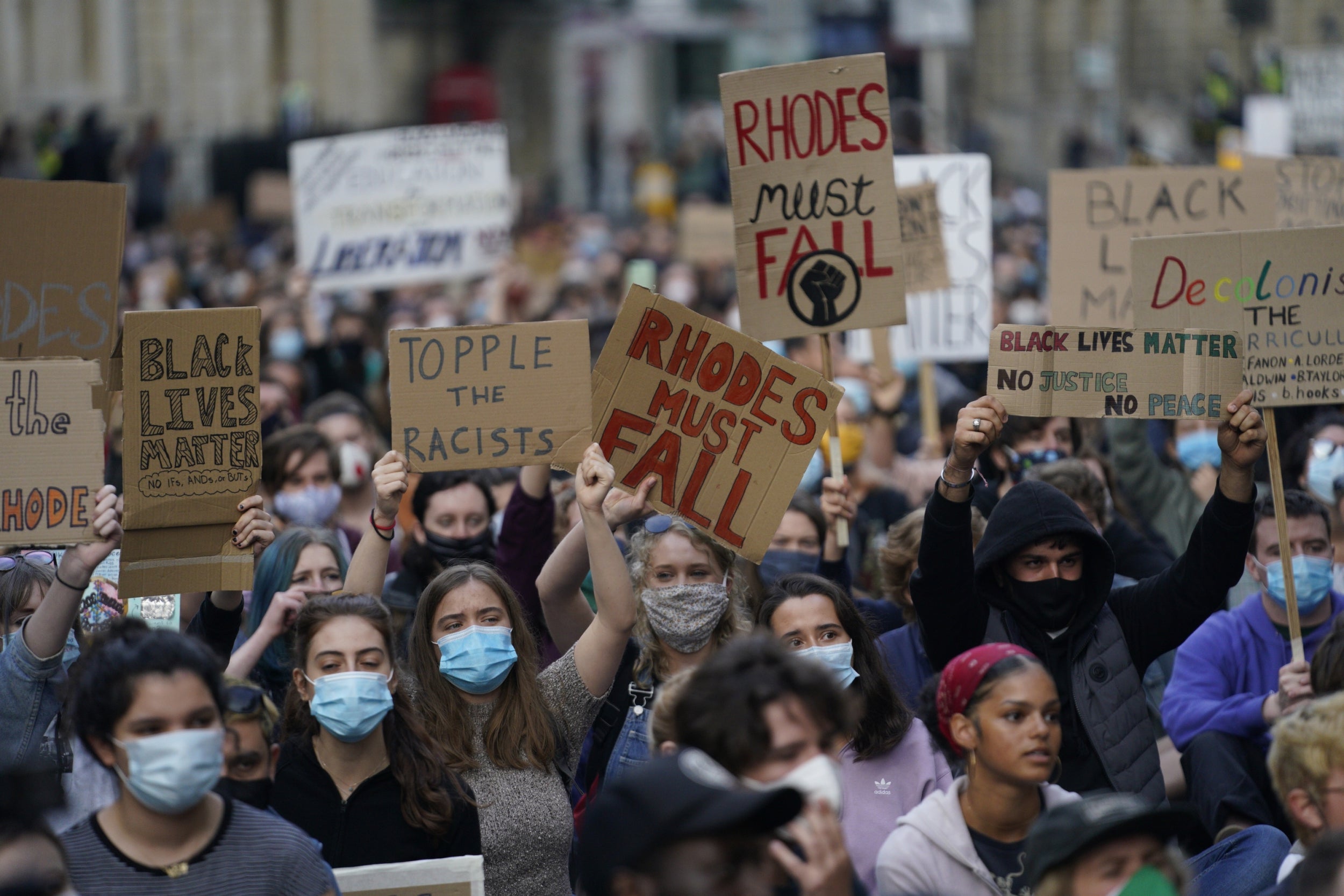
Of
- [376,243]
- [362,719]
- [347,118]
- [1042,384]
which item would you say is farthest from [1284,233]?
[347,118]

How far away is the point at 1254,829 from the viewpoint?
4.54m

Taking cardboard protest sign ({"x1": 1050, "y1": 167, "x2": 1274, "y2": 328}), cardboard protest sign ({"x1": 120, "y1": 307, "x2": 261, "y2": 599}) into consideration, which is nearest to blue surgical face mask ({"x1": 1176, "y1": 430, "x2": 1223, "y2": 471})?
cardboard protest sign ({"x1": 1050, "y1": 167, "x2": 1274, "y2": 328})

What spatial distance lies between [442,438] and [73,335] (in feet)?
3.75

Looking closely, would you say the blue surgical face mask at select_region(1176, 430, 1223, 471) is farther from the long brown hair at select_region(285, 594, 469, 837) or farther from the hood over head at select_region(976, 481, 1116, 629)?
the long brown hair at select_region(285, 594, 469, 837)

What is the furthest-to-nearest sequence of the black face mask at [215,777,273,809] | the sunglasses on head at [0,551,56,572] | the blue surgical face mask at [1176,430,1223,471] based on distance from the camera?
the blue surgical face mask at [1176,430,1223,471] < the sunglasses on head at [0,551,56,572] < the black face mask at [215,777,273,809]

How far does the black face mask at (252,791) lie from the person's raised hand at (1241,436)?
2607 mm

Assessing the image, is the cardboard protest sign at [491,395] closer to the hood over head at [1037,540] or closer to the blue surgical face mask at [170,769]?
the hood over head at [1037,540]

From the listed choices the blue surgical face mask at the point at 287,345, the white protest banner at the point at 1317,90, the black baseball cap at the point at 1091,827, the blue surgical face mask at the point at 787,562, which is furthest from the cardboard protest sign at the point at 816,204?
the white protest banner at the point at 1317,90

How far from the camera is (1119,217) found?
7949mm

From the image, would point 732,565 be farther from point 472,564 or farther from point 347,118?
point 347,118

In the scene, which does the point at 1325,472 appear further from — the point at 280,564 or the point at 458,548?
the point at 280,564

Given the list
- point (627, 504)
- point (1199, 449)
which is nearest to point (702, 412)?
point (627, 504)

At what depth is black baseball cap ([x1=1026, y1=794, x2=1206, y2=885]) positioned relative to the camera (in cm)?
330

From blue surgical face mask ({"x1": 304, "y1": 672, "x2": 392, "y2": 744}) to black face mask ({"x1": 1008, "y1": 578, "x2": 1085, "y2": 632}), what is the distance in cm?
172
